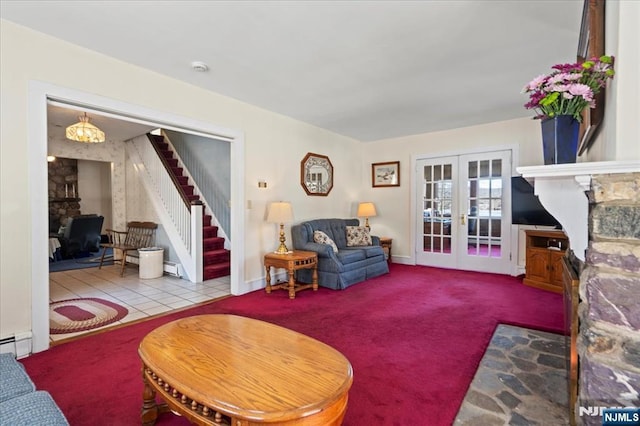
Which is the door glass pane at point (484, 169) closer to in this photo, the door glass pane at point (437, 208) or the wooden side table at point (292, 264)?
the door glass pane at point (437, 208)

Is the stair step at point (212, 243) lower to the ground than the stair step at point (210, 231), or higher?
lower

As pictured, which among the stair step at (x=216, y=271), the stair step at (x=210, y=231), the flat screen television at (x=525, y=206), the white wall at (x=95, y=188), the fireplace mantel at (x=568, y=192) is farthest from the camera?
the white wall at (x=95, y=188)

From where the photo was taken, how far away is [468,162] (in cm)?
542

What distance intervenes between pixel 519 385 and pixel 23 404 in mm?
2528

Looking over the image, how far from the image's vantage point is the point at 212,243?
5410 mm

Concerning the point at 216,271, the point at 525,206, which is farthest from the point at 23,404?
the point at 525,206

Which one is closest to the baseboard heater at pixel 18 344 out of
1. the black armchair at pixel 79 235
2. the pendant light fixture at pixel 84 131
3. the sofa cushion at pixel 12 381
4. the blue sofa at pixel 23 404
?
the sofa cushion at pixel 12 381

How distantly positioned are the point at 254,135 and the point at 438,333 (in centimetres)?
326

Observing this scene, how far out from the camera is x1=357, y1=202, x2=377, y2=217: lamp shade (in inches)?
233

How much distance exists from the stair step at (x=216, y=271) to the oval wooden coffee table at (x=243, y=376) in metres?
3.26

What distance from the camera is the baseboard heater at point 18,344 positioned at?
2342 millimetres

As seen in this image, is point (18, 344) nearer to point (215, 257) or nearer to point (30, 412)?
point (30, 412)

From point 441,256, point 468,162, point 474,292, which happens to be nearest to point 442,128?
point 468,162

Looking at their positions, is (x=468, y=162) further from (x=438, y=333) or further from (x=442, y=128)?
(x=438, y=333)
